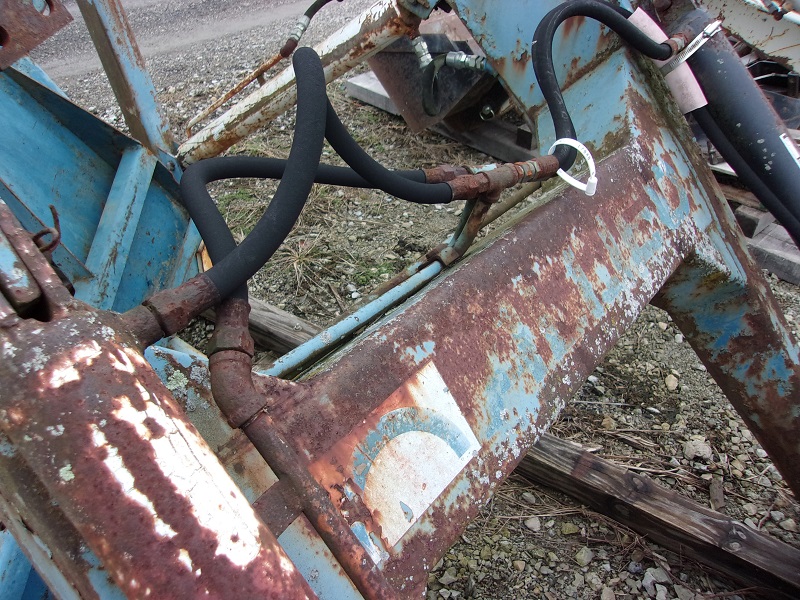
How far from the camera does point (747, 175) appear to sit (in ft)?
4.86

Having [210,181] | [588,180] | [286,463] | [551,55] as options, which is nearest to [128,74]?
[210,181]

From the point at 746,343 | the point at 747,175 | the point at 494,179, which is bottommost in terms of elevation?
the point at 746,343

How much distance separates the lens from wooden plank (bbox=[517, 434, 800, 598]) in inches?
59.6

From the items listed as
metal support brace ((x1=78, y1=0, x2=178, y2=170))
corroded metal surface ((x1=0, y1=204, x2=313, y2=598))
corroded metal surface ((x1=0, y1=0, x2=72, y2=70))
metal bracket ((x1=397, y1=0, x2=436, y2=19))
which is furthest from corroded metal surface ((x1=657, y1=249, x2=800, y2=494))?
metal support brace ((x1=78, y1=0, x2=178, y2=170))

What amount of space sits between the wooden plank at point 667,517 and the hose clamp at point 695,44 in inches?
40.5

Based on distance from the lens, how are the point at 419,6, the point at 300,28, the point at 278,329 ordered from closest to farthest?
the point at 419,6, the point at 300,28, the point at 278,329

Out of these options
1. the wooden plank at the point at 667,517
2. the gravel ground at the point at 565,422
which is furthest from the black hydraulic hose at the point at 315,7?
→ the wooden plank at the point at 667,517

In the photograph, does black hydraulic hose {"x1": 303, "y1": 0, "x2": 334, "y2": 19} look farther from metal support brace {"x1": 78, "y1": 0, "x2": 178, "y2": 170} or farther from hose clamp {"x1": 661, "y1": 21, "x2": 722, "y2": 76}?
hose clamp {"x1": 661, "y1": 21, "x2": 722, "y2": 76}

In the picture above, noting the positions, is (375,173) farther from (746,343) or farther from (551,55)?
(746,343)

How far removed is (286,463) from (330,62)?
4.23ft

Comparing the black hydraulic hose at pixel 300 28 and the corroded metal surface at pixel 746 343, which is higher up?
the black hydraulic hose at pixel 300 28

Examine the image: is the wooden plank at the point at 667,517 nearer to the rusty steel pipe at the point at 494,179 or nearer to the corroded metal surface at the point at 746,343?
the corroded metal surface at the point at 746,343

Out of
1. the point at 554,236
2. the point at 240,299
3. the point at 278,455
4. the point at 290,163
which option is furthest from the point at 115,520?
the point at 554,236

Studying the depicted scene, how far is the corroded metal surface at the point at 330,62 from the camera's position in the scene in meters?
1.58
